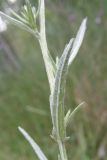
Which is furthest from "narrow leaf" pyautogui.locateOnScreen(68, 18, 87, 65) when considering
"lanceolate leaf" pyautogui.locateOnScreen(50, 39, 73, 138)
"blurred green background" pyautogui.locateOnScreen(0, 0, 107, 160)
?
"blurred green background" pyautogui.locateOnScreen(0, 0, 107, 160)

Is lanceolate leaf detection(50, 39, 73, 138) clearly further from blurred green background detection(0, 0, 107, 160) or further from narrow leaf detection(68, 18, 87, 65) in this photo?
blurred green background detection(0, 0, 107, 160)

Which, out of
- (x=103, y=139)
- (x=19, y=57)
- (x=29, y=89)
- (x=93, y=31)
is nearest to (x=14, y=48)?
(x=19, y=57)

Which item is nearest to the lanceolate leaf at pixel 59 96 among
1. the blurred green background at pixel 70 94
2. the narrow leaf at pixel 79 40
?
the narrow leaf at pixel 79 40

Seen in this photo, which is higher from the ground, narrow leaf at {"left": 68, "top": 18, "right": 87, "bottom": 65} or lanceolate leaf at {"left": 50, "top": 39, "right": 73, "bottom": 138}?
narrow leaf at {"left": 68, "top": 18, "right": 87, "bottom": 65}

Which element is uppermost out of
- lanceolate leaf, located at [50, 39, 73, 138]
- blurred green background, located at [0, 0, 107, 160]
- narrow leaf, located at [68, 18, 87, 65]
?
blurred green background, located at [0, 0, 107, 160]

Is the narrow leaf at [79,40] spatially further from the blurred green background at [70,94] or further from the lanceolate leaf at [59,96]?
the blurred green background at [70,94]

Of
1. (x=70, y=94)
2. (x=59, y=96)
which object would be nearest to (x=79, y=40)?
(x=59, y=96)

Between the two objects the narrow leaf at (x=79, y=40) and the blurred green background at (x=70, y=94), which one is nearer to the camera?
the narrow leaf at (x=79, y=40)
